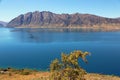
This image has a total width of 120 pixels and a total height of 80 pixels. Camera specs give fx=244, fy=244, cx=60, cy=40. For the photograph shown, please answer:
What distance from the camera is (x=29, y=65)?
85.9m

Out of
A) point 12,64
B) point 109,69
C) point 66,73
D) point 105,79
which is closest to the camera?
point 66,73

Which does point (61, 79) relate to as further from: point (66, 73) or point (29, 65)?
point (29, 65)

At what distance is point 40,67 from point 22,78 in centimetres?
3669

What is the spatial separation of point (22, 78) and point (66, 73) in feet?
78.7

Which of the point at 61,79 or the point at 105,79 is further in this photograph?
the point at 105,79

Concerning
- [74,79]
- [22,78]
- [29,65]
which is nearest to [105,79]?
[22,78]

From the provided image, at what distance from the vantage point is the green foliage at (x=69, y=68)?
22812 millimetres

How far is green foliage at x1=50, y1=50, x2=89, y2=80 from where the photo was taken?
22812 mm

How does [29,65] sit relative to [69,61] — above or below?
below

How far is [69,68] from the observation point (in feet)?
74.8

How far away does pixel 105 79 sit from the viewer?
44.0 metres

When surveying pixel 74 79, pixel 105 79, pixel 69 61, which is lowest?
pixel 105 79

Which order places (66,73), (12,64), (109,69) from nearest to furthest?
(66,73), (109,69), (12,64)

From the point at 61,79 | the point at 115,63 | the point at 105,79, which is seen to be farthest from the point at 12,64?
the point at 61,79
